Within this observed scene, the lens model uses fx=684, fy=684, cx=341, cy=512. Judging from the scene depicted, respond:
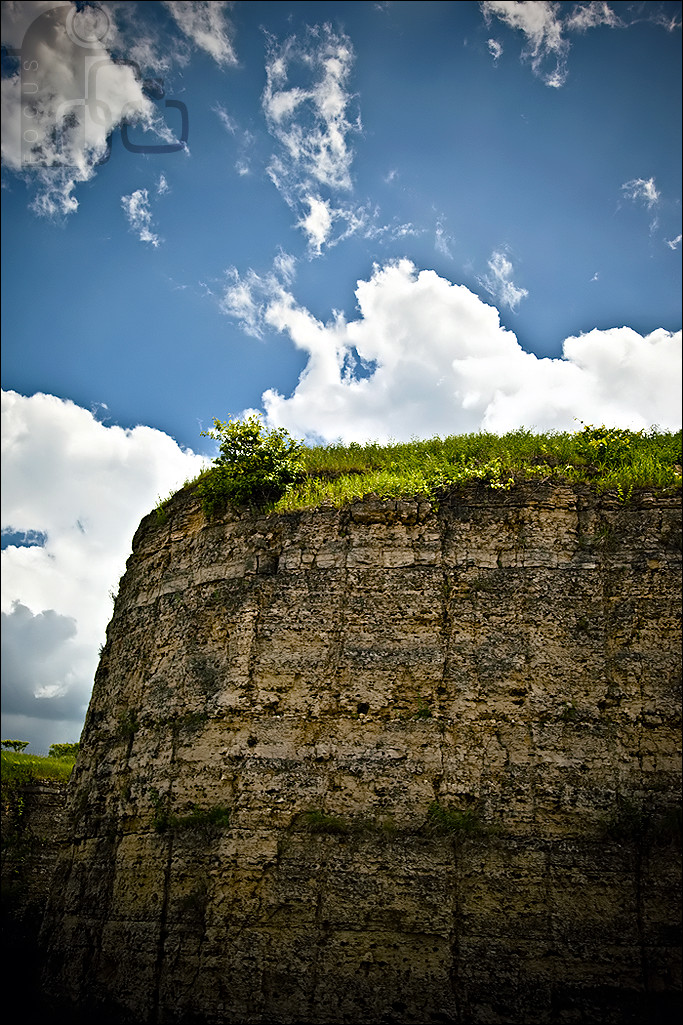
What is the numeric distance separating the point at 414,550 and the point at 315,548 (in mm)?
1336

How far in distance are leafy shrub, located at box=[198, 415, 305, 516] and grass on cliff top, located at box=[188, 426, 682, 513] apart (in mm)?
102

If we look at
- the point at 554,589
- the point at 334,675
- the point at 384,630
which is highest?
the point at 554,589

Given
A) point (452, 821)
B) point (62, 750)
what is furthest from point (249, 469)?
point (62, 750)

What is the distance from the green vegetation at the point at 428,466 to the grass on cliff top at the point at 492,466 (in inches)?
0.5

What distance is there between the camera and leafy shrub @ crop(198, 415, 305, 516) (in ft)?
33.0

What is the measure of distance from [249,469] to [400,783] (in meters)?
4.88

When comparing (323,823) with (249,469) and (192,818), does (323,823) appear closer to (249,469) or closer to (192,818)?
(192,818)

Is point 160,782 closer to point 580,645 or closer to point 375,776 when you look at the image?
point 375,776

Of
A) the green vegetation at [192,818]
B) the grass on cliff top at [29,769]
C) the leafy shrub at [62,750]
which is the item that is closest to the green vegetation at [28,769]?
the grass on cliff top at [29,769]

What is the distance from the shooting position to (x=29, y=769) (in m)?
16.0

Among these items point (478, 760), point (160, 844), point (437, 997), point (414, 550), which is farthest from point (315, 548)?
point (437, 997)

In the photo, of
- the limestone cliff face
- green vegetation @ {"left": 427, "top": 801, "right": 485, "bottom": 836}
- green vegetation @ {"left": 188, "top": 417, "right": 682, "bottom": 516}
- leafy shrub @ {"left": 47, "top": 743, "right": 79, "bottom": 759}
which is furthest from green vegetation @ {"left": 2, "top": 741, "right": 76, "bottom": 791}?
green vegetation @ {"left": 427, "top": 801, "right": 485, "bottom": 836}

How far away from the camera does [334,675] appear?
8.39m

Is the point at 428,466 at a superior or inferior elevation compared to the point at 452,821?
superior
